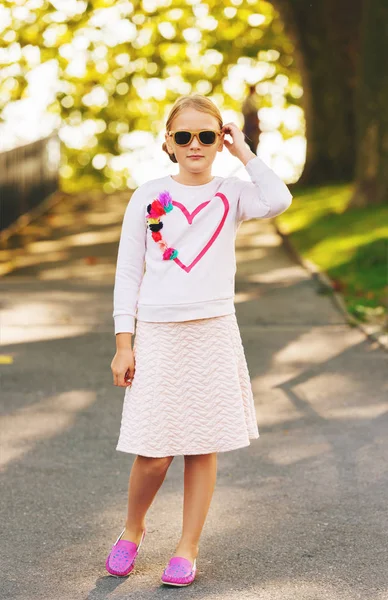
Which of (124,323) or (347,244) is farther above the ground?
(124,323)

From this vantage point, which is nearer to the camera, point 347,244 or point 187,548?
point 187,548

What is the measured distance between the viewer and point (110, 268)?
12.9m

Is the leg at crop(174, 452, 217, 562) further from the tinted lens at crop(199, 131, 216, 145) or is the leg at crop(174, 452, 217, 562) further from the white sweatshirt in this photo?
the tinted lens at crop(199, 131, 216, 145)

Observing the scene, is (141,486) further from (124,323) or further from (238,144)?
(238,144)

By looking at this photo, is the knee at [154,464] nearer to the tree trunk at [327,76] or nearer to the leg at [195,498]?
the leg at [195,498]

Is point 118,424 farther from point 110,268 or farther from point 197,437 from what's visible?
point 110,268

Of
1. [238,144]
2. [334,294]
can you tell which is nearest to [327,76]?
[334,294]

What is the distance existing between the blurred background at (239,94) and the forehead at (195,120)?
0.95 meters

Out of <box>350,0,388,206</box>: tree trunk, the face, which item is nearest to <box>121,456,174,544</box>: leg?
the face

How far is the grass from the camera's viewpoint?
34.7 feet

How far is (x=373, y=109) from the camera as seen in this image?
16.1 meters

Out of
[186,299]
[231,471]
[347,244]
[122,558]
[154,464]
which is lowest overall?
[347,244]

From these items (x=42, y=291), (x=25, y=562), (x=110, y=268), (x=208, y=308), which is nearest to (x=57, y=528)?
(x=25, y=562)

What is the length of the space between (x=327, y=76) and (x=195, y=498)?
17.8m
